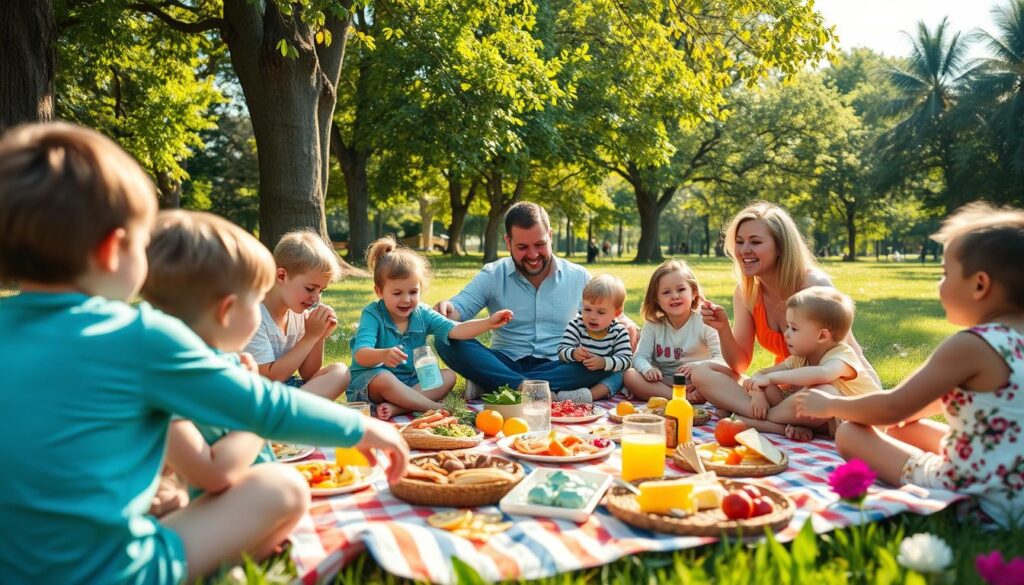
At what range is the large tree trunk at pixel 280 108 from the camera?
32.9ft

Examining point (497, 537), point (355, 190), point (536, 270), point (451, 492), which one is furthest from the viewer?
point (355, 190)

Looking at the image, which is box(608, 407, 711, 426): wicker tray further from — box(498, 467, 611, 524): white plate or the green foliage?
the green foliage

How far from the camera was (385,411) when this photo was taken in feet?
15.8

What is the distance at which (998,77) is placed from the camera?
105ft

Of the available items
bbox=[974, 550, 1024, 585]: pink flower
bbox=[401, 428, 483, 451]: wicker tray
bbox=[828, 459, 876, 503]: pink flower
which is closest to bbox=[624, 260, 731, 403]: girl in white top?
bbox=[401, 428, 483, 451]: wicker tray

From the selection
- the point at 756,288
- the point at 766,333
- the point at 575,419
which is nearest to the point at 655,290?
the point at 756,288

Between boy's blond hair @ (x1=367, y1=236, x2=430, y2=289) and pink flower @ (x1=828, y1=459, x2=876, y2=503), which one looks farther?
boy's blond hair @ (x1=367, y1=236, x2=430, y2=289)

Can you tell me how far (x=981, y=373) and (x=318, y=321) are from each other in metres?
3.37

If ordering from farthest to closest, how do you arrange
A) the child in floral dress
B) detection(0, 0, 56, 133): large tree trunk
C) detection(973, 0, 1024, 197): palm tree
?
detection(973, 0, 1024, 197): palm tree
detection(0, 0, 56, 133): large tree trunk
the child in floral dress

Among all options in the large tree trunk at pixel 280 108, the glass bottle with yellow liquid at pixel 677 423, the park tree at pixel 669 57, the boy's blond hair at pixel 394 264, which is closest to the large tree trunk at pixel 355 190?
the park tree at pixel 669 57

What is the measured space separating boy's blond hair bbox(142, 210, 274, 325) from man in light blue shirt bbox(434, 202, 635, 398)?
3342mm

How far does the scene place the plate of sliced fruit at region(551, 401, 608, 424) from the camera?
468 centimetres

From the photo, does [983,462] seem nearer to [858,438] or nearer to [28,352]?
[858,438]

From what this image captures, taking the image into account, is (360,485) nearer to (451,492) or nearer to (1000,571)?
(451,492)
